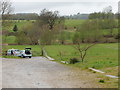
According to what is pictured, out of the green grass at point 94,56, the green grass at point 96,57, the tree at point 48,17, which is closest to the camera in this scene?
the green grass at point 96,57

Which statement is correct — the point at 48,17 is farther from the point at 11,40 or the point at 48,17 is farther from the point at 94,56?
the point at 94,56

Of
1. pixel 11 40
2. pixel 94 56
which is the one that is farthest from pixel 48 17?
pixel 94 56

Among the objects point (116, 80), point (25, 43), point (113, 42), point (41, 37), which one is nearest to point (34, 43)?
point (25, 43)

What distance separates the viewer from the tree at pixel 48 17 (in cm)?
9294

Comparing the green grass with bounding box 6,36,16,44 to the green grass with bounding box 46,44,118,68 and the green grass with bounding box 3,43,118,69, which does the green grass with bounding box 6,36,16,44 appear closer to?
the green grass with bounding box 3,43,118,69

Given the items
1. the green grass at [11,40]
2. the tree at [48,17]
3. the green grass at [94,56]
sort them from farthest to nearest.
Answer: the tree at [48,17]
the green grass at [11,40]
the green grass at [94,56]

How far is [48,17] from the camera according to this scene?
94750 millimetres

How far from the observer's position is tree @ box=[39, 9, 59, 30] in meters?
92.9

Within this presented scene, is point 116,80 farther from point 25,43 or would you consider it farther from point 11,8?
point 25,43

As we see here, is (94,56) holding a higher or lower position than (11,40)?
lower

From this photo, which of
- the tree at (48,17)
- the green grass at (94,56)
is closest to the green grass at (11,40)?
the tree at (48,17)

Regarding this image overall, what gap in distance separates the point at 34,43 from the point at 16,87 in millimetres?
59552

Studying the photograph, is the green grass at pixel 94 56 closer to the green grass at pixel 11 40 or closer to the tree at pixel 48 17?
the green grass at pixel 11 40

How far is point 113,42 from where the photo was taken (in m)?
72.8
